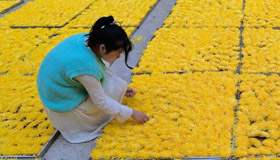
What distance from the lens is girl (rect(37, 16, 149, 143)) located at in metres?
1.80

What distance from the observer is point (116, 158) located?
1.93 m

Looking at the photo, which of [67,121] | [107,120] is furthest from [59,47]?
[107,120]

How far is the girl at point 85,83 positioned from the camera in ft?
5.91

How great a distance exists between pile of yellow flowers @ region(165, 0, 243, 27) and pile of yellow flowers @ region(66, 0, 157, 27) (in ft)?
1.36

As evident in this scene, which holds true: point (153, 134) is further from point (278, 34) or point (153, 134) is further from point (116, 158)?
point (278, 34)

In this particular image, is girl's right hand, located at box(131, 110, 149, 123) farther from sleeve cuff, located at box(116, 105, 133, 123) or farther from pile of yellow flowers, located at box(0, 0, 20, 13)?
pile of yellow flowers, located at box(0, 0, 20, 13)

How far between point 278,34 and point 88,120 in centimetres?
226

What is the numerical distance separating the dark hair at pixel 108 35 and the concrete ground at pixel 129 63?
0.67 metres

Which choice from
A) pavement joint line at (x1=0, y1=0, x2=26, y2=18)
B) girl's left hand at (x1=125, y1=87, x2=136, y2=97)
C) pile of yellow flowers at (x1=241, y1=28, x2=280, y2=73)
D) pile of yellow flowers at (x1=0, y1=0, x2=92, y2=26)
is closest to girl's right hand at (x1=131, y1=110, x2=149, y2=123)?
girl's left hand at (x1=125, y1=87, x2=136, y2=97)

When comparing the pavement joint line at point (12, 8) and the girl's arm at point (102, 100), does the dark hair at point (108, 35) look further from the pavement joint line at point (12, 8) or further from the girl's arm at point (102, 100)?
the pavement joint line at point (12, 8)

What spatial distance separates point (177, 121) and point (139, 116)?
0.26 m

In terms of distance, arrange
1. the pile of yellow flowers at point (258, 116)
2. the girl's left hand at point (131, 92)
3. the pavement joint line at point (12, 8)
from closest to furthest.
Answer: the pile of yellow flowers at point (258, 116) → the girl's left hand at point (131, 92) → the pavement joint line at point (12, 8)

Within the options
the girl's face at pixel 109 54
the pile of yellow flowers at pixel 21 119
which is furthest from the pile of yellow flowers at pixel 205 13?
the girl's face at pixel 109 54

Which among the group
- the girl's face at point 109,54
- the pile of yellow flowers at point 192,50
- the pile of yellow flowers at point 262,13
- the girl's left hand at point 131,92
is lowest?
the pile of yellow flowers at point 262,13
